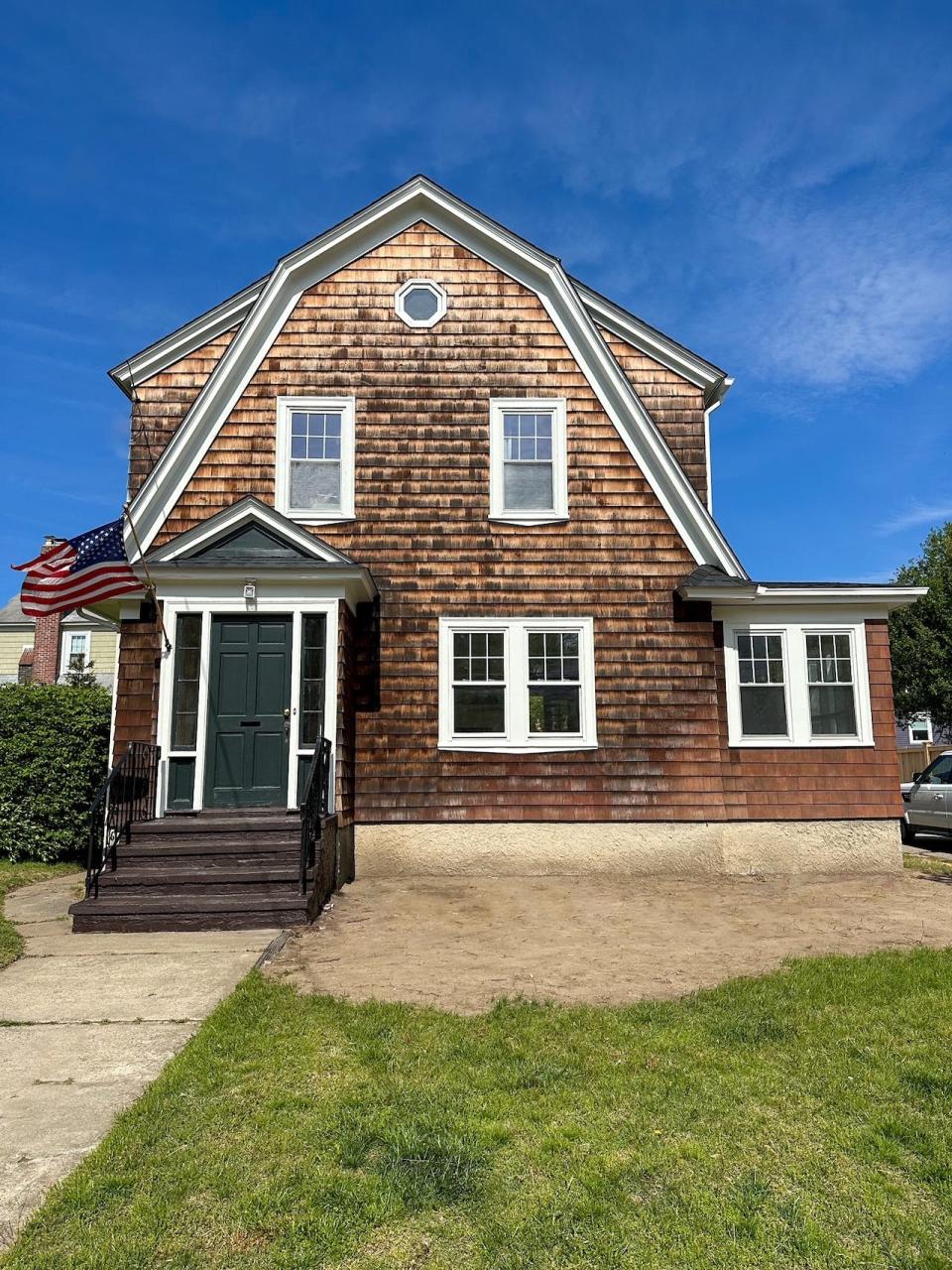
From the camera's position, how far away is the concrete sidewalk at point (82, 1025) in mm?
3504

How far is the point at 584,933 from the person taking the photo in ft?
25.2

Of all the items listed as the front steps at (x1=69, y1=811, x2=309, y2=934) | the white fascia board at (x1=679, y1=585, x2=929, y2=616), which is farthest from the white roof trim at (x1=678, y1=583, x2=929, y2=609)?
the front steps at (x1=69, y1=811, x2=309, y2=934)

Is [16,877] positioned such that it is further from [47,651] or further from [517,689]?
[47,651]

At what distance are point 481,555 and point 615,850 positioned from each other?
406 cm

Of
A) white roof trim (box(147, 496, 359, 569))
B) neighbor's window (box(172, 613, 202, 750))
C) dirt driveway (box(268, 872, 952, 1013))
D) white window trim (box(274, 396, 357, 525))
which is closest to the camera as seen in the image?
dirt driveway (box(268, 872, 952, 1013))

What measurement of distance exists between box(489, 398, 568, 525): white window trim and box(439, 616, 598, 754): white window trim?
52.0 inches

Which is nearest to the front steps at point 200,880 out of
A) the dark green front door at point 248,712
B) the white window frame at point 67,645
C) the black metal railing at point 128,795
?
the black metal railing at point 128,795

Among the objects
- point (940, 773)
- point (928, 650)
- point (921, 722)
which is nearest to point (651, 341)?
point (940, 773)

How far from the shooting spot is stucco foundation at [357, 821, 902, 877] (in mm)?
10625

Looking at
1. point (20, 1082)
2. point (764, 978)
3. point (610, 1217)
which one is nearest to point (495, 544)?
point (764, 978)

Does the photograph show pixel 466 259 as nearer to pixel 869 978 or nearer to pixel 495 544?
pixel 495 544

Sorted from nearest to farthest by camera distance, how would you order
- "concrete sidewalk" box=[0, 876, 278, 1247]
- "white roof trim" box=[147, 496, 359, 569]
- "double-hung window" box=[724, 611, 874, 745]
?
"concrete sidewalk" box=[0, 876, 278, 1247], "white roof trim" box=[147, 496, 359, 569], "double-hung window" box=[724, 611, 874, 745]

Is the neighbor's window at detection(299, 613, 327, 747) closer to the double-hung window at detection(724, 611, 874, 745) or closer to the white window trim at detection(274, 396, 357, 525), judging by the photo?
the white window trim at detection(274, 396, 357, 525)

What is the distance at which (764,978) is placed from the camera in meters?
5.88
